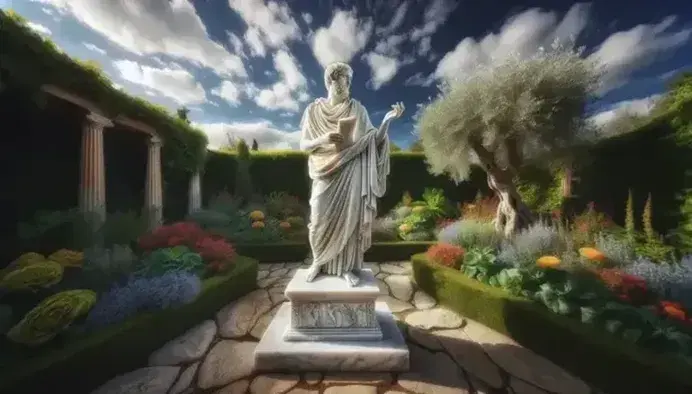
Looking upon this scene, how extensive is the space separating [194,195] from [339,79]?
23.9ft

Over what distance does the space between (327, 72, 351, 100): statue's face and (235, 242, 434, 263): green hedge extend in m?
4.22

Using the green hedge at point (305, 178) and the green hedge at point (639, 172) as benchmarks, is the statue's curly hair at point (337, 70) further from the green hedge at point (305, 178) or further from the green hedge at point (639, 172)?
the green hedge at point (305, 178)

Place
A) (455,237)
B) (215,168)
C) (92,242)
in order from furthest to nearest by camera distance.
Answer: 1. (215,168)
2. (455,237)
3. (92,242)

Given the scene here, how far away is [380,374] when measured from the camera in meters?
2.19

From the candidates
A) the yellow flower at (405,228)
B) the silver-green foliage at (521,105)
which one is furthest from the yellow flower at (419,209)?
the silver-green foliage at (521,105)

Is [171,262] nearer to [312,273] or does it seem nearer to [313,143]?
[312,273]

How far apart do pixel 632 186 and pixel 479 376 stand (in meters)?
6.09

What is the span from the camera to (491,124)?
18.2 ft

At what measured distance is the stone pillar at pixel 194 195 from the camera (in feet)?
26.4

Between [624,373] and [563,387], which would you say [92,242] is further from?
[624,373]

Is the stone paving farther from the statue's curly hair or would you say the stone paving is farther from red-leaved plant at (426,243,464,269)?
the statue's curly hair

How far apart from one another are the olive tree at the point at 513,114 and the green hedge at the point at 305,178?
11.1 ft

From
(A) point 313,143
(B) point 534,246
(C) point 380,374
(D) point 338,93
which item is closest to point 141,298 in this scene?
(A) point 313,143

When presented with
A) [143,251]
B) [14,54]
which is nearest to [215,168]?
[143,251]
